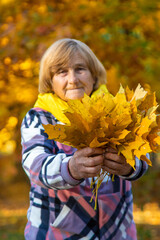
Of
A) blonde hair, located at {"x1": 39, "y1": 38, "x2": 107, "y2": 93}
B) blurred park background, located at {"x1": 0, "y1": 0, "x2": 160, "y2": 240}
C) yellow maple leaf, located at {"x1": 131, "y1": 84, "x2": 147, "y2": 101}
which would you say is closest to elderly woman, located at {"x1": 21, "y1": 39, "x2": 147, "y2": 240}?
blonde hair, located at {"x1": 39, "y1": 38, "x2": 107, "y2": 93}

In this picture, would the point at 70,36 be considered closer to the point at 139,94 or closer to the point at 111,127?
the point at 139,94

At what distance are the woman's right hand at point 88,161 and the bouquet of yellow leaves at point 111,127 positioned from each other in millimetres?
32

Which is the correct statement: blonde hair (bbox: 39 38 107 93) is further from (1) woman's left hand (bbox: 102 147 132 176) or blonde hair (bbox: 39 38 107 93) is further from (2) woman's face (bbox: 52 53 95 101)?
(1) woman's left hand (bbox: 102 147 132 176)

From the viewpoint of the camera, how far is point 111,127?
1221 millimetres

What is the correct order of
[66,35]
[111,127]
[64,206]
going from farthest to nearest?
[66,35] → [64,206] → [111,127]

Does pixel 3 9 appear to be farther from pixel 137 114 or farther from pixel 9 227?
pixel 9 227

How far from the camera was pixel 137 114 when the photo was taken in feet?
4.09

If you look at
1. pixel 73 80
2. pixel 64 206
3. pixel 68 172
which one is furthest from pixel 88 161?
pixel 73 80

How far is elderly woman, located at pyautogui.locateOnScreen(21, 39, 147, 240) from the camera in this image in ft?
4.50

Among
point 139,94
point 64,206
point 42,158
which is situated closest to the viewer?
point 139,94

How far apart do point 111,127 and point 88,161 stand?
0.17m

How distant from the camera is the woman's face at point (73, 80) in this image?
5.90 ft

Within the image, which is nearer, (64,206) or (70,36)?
(64,206)

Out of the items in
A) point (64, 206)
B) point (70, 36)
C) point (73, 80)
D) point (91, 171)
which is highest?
point (70, 36)
